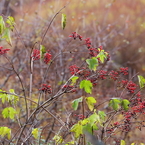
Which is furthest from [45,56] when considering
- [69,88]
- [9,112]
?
[9,112]

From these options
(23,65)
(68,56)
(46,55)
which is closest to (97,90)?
(68,56)

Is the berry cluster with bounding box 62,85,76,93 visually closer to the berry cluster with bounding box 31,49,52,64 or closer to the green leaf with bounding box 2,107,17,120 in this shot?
the berry cluster with bounding box 31,49,52,64

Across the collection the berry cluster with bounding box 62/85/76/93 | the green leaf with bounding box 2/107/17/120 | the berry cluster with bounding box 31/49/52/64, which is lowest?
the green leaf with bounding box 2/107/17/120

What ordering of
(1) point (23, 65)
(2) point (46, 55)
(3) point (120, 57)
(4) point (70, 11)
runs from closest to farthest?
1. (2) point (46, 55)
2. (1) point (23, 65)
3. (4) point (70, 11)
4. (3) point (120, 57)

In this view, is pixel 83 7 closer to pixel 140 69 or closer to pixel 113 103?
pixel 140 69

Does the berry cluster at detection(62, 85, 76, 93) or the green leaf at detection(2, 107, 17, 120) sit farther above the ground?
the berry cluster at detection(62, 85, 76, 93)

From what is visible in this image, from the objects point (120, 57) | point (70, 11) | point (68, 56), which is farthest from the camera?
point (120, 57)

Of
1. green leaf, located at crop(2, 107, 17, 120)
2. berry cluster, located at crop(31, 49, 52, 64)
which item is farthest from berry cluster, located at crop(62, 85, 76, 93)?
green leaf, located at crop(2, 107, 17, 120)

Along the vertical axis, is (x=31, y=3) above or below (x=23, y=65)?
above

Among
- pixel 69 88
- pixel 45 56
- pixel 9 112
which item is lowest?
pixel 9 112

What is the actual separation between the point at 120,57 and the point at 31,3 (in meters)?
3.84

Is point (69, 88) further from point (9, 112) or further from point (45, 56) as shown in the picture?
point (9, 112)

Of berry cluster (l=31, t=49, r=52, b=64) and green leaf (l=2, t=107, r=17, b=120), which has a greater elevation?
berry cluster (l=31, t=49, r=52, b=64)

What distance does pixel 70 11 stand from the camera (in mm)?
9609
